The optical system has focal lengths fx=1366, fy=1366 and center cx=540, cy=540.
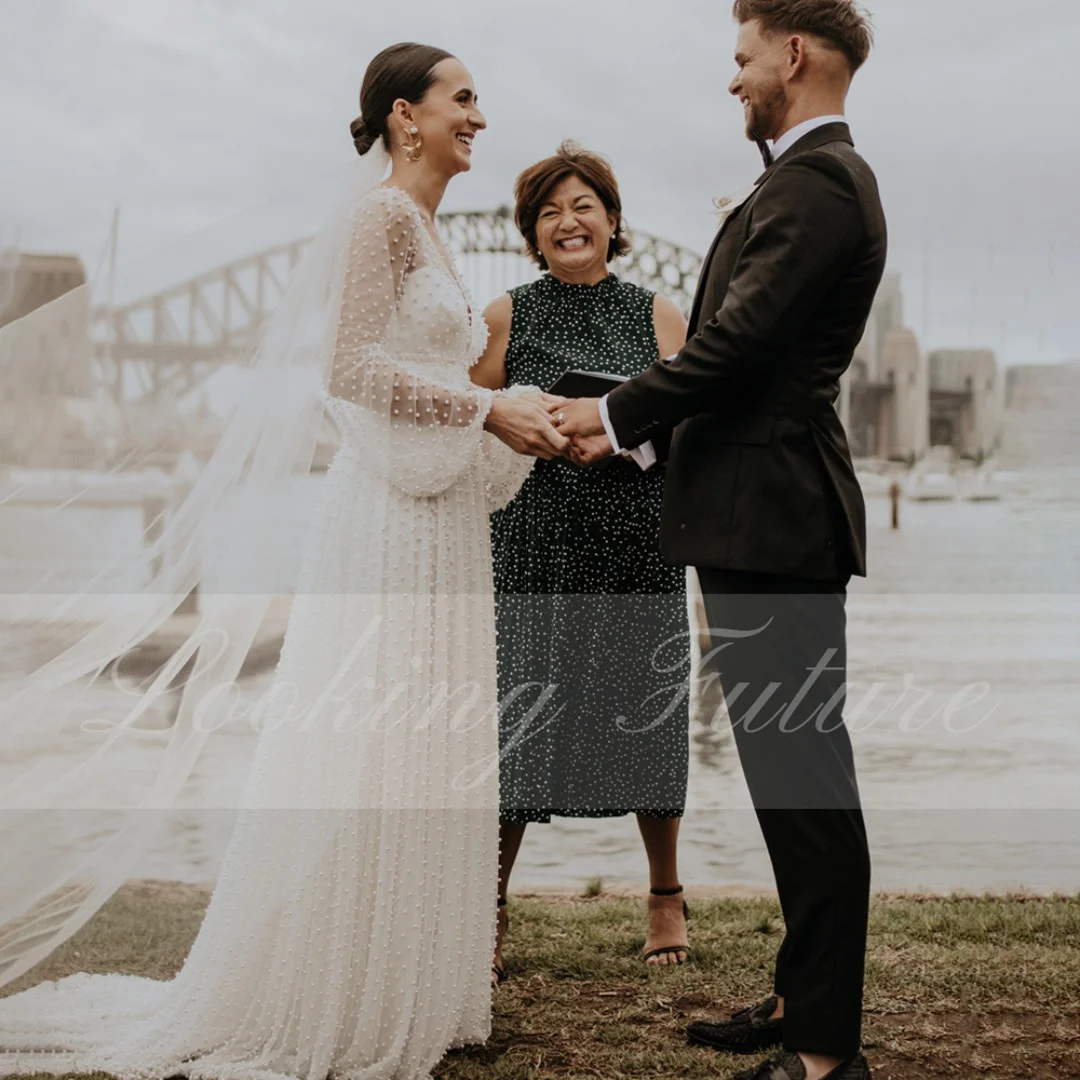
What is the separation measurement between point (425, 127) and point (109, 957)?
158cm

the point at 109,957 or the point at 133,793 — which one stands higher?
the point at 133,793

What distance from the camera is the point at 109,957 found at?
8.04 ft

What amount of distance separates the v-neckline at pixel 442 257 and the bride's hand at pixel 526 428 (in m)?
0.17

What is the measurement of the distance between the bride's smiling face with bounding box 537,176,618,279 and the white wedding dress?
0.69 m

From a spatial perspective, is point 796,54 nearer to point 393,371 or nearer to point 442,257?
point 442,257

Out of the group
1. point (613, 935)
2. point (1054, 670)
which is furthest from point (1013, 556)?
point (613, 935)

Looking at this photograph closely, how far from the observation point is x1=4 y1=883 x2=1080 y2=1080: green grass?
2303mm

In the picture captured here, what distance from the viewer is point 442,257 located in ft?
7.91

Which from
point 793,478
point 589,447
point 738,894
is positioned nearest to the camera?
point 793,478

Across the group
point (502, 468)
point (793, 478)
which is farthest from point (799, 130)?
point (502, 468)

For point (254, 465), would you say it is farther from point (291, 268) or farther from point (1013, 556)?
point (1013, 556)

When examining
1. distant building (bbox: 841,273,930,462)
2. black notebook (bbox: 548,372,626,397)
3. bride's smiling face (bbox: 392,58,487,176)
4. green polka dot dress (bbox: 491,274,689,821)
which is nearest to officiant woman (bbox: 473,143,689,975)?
green polka dot dress (bbox: 491,274,689,821)

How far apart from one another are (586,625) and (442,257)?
3.02ft

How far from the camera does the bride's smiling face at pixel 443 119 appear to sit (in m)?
2.37
